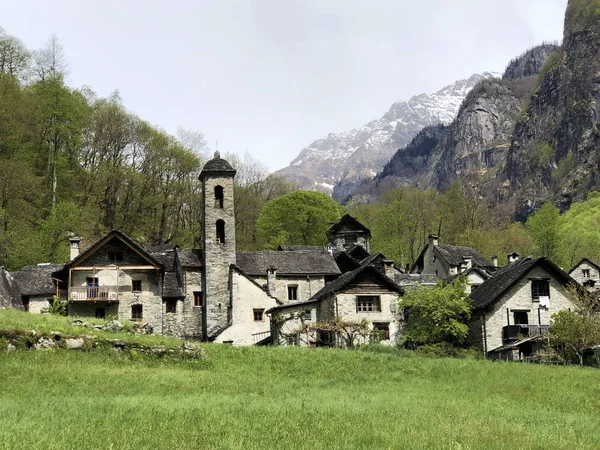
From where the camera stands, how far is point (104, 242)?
4978cm

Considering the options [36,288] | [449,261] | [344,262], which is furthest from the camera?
[449,261]

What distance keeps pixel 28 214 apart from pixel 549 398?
4821 centimetres

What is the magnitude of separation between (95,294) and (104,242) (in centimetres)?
391

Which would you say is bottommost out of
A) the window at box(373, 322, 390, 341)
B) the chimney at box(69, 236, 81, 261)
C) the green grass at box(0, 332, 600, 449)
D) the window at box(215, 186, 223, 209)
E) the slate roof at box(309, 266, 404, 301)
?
the green grass at box(0, 332, 600, 449)

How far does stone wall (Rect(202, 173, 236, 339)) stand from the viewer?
50844mm

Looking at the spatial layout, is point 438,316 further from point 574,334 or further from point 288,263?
point 288,263

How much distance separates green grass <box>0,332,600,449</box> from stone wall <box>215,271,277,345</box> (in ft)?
59.8

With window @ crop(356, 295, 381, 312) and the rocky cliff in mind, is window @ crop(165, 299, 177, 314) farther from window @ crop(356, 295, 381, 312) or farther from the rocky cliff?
the rocky cliff

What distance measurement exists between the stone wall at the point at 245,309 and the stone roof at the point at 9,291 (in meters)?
14.1

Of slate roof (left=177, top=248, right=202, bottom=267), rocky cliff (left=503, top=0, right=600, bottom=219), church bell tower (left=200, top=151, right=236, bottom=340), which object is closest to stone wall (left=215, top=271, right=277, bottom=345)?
church bell tower (left=200, top=151, right=236, bottom=340)

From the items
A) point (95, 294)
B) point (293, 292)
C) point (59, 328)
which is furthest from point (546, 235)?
point (59, 328)

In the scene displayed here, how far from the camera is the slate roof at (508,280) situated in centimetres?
4381

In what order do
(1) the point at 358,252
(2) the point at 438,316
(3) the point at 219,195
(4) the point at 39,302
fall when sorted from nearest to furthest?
(2) the point at 438,316, (4) the point at 39,302, (3) the point at 219,195, (1) the point at 358,252

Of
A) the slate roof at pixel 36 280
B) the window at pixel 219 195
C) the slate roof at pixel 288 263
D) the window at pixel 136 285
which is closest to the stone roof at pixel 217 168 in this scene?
the window at pixel 219 195
